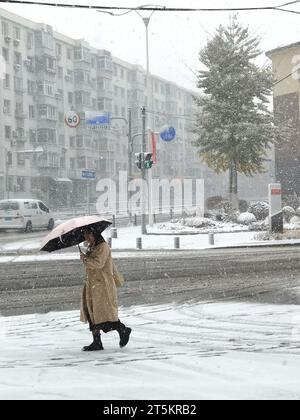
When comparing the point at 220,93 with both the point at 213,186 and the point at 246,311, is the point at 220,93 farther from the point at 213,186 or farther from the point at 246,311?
the point at 213,186

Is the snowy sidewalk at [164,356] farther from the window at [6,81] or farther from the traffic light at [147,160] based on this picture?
the window at [6,81]

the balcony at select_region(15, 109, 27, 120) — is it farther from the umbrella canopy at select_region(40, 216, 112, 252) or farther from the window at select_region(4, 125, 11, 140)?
the umbrella canopy at select_region(40, 216, 112, 252)

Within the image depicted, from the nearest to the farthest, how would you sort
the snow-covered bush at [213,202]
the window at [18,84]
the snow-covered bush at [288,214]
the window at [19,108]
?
the snow-covered bush at [288,214] < the snow-covered bush at [213,202] < the window at [18,84] < the window at [19,108]

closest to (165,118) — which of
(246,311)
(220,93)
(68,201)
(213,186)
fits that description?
(213,186)

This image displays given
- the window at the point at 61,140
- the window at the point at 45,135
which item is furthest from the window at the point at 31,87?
the window at the point at 61,140

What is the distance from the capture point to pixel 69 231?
649 centimetres

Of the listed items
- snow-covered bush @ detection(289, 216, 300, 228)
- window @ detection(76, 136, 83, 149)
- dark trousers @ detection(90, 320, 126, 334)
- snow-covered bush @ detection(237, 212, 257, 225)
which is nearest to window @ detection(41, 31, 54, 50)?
window @ detection(76, 136, 83, 149)

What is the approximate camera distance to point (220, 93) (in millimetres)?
32719

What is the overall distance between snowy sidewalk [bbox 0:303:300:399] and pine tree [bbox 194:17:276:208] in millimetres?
23229

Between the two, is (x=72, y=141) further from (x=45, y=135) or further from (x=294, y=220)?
(x=294, y=220)

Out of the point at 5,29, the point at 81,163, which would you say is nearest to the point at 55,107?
the point at 81,163

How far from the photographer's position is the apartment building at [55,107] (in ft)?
190

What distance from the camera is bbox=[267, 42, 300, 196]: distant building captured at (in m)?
41.0

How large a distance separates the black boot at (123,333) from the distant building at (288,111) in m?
34.9
